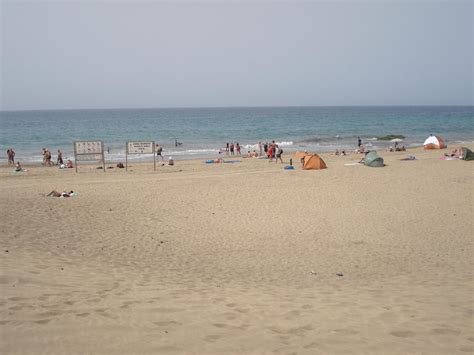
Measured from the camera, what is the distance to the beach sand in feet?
16.3

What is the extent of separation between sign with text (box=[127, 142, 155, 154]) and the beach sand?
6.07 metres

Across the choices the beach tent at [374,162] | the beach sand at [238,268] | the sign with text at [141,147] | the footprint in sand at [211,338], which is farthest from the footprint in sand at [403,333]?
the sign with text at [141,147]

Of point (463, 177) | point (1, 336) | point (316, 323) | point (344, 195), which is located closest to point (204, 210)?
point (344, 195)

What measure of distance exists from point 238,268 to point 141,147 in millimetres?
17056

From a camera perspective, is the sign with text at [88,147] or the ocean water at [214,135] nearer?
the sign with text at [88,147]

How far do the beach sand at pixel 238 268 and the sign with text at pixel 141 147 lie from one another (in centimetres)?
607

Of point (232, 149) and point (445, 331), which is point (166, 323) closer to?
point (445, 331)

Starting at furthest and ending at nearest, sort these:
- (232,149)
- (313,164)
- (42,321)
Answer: (232,149)
(313,164)
(42,321)

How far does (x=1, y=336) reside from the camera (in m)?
4.56

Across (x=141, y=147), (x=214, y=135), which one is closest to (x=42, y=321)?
(x=141, y=147)

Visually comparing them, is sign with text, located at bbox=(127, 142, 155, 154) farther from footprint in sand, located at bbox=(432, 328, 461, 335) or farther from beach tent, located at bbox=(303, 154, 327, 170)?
footprint in sand, located at bbox=(432, 328, 461, 335)

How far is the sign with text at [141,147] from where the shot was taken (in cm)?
2419

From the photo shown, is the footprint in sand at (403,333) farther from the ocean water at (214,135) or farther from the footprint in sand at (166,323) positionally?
the ocean water at (214,135)

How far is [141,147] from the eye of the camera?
24.6 m
